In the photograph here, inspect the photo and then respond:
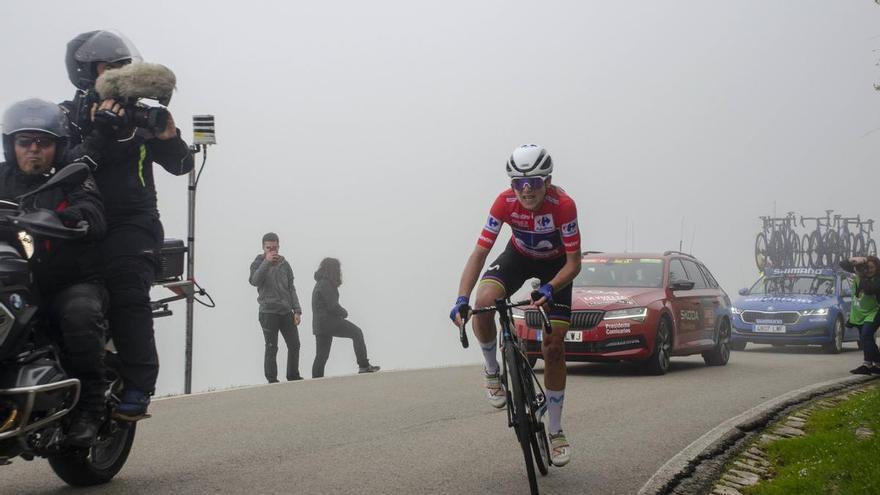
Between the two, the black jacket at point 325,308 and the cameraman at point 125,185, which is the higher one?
the cameraman at point 125,185

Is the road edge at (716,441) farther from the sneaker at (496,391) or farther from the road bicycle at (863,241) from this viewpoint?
the road bicycle at (863,241)

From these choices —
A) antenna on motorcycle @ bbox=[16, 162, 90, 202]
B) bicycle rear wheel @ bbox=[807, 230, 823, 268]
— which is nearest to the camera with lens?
antenna on motorcycle @ bbox=[16, 162, 90, 202]

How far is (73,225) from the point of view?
19.4 ft

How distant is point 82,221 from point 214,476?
194cm

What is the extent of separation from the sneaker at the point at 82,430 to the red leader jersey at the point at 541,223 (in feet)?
8.51

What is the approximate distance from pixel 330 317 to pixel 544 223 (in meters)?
10.4

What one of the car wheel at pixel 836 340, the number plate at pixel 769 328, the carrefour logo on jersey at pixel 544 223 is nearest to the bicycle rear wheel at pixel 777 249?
the car wheel at pixel 836 340

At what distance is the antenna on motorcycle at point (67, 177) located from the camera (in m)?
5.57

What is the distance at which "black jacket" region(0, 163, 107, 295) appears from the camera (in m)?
5.98

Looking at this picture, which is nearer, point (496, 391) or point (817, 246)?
point (496, 391)

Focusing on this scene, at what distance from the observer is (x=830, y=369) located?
17.1 metres

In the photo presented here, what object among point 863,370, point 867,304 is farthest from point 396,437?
point 867,304

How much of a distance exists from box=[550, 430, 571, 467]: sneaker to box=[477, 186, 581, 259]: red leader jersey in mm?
1173

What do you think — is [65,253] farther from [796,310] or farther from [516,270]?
[796,310]
